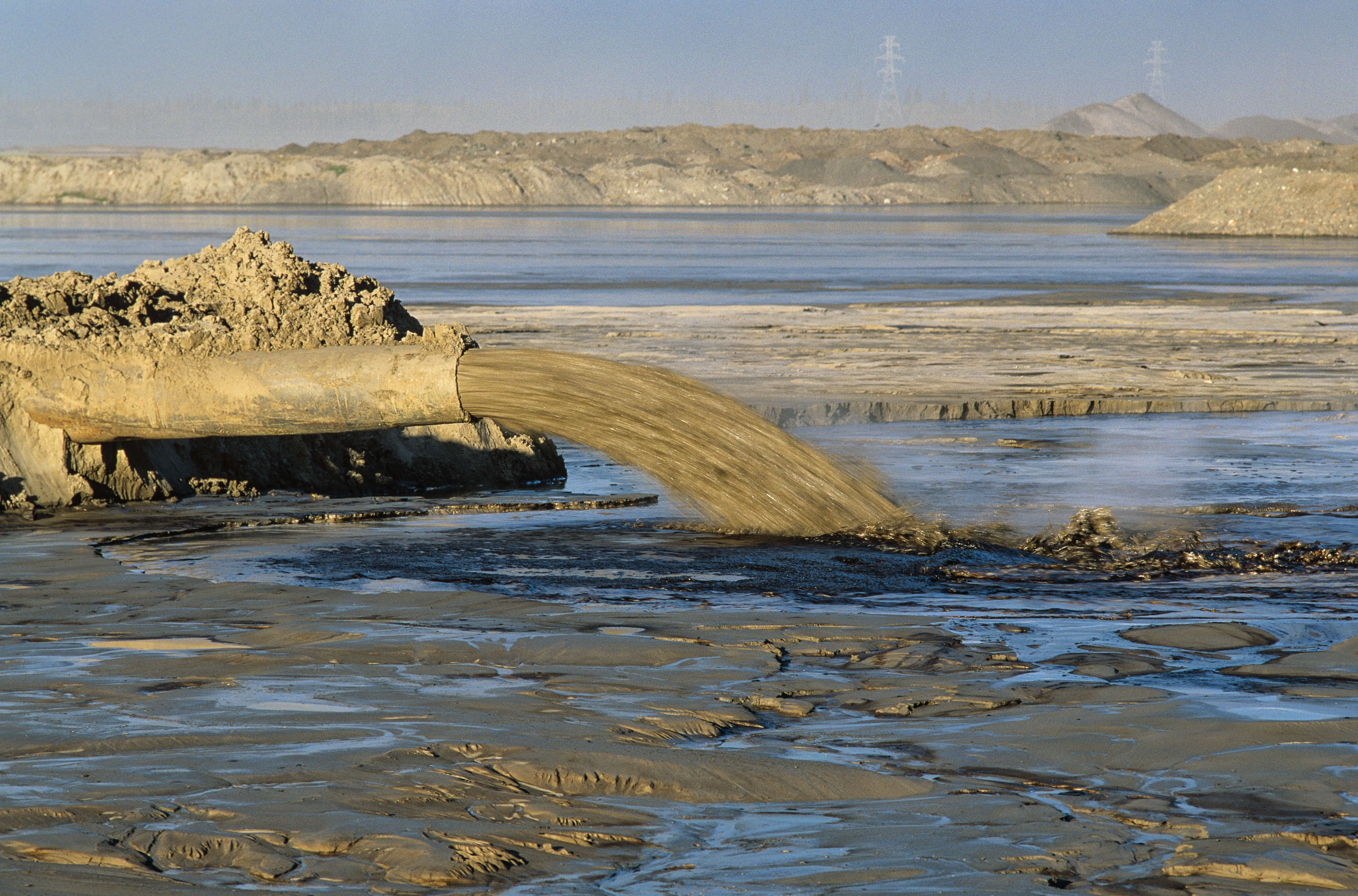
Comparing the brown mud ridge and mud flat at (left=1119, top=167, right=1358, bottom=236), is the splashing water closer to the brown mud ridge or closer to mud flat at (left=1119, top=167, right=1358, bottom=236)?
the brown mud ridge

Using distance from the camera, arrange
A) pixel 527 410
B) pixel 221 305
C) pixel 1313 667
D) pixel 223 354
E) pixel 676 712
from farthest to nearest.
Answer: pixel 221 305 → pixel 223 354 → pixel 527 410 → pixel 1313 667 → pixel 676 712

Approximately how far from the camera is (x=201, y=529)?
6.23 meters

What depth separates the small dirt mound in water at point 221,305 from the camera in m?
6.84

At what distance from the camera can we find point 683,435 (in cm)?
589

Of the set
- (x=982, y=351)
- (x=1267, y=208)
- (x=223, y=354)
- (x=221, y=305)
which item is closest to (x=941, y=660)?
(x=223, y=354)

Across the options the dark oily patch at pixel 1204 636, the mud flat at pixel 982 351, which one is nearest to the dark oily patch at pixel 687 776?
the dark oily patch at pixel 1204 636

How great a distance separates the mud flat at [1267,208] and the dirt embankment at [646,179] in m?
71.1

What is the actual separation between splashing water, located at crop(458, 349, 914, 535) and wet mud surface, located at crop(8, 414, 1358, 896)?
21 centimetres

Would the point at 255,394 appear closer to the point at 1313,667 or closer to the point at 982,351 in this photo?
the point at 1313,667

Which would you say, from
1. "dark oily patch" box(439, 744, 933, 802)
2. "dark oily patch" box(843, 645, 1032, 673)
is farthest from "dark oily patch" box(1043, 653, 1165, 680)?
"dark oily patch" box(439, 744, 933, 802)

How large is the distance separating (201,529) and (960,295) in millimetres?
18320

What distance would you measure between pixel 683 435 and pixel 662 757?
2.94 metres

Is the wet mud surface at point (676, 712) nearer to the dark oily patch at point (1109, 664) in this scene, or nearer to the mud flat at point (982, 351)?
the dark oily patch at point (1109, 664)

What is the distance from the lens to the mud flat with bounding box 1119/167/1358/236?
167 feet
